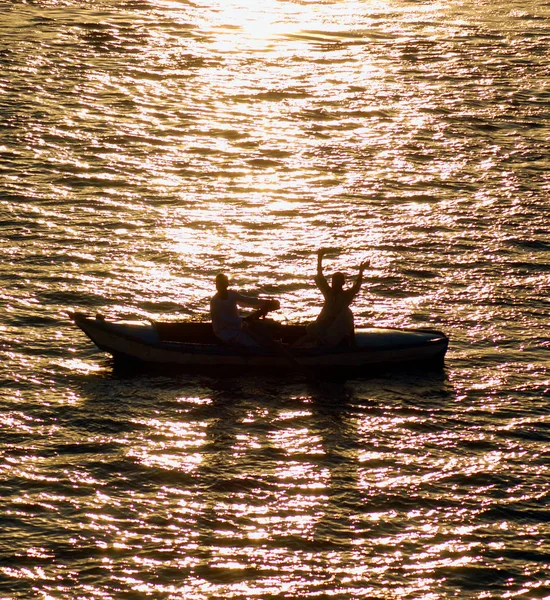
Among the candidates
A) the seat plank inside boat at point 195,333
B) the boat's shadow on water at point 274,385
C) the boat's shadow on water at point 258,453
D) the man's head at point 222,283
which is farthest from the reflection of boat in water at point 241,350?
the man's head at point 222,283

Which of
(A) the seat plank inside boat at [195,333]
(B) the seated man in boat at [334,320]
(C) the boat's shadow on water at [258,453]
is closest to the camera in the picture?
(C) the boat's shadow on water at [258,453]

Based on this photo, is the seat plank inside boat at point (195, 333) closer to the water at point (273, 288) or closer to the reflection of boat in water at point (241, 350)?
the reflection of boat in water at point (241, 350)

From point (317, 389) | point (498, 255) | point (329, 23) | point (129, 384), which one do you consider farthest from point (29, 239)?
point (329, 23)

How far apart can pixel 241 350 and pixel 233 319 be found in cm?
66

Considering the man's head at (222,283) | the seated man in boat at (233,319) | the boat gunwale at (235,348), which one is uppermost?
the man's head at (222,283)

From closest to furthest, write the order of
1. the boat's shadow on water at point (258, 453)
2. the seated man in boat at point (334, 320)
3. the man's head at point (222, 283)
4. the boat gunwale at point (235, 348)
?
the boat's shadow on water at point (258, 453)
the man's head at point (222, 283)
the boat gunwale at point (235, 348)
the seated man in boat at point (334, 320)

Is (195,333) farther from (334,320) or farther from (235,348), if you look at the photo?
(334,320)

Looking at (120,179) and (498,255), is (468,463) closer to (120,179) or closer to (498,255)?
(498,255)

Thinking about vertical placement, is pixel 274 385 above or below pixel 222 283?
below

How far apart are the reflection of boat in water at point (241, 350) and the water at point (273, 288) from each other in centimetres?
41

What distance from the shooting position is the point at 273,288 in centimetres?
2725

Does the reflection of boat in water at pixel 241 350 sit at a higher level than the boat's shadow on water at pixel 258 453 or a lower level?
higher

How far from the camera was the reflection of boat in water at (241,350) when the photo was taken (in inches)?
908

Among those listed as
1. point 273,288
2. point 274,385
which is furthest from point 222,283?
point 273,288
